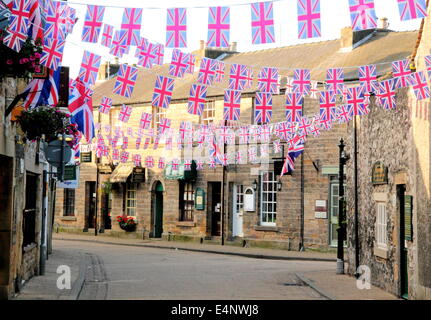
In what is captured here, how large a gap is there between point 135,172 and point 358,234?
18.9 metres

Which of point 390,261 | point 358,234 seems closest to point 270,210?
point 358,234

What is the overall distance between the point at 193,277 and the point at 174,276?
0.53 meters

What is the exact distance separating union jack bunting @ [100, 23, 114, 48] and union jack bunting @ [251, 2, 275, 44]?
2.59 meters

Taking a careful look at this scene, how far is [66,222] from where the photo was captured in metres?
40.1

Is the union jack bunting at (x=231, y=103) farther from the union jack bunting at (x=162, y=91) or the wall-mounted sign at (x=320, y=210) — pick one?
the wall-mounted sign at (x=320, y=210)

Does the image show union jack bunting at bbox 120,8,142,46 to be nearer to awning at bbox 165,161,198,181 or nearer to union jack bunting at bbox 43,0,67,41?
union jack bunting at bbox 43,0,67,41

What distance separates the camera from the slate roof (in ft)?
91.4

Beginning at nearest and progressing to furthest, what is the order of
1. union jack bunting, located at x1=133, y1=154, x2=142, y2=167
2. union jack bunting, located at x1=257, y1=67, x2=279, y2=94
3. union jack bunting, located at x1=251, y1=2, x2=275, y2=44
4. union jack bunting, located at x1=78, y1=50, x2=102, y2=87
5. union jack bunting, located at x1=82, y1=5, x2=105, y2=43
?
1. union jack bunting, located at x1=251, y1=2, x2=275, y2=44
2. union jack bunting, located at x1=82, y1=5, x2=105, y2=43
3. union jack bunting, located at x1=78, y1=50, x2=102, y2=87
4. union jack bunting, located at x1=257, y1=67, x2=279, y2=94
5. union jack bunting, located at x1=133, y1=154, x2=142, y2=167

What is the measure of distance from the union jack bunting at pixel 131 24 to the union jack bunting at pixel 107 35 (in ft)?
1.32

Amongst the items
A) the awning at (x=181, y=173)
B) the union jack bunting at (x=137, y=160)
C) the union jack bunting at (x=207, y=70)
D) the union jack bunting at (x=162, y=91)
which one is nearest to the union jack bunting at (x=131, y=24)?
the union jack bunting at (x=207, y=70)

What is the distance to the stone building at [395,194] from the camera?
513 inches

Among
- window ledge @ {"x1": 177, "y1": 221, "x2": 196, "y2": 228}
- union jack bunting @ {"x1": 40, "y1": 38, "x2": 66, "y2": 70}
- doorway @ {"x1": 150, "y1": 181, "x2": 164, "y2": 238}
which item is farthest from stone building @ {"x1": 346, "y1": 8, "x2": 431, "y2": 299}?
doorway @ {"x1": 150, "y1": 181, "x2": 164, "y2": 238}
